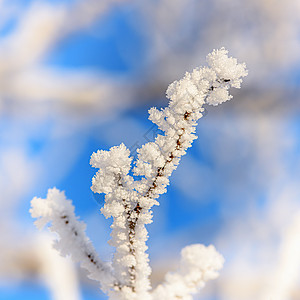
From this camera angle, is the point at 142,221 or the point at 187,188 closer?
the point at 142,221

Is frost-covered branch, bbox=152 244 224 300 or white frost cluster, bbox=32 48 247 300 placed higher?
white frost cluster, bbox=32 48 247 300

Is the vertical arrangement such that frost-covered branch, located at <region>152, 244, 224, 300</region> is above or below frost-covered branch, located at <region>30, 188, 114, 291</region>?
below

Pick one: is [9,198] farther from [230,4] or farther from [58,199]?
[230,4]

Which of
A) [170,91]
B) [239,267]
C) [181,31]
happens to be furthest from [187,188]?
[170,91]

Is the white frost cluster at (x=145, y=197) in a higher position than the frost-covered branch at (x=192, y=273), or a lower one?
higher
